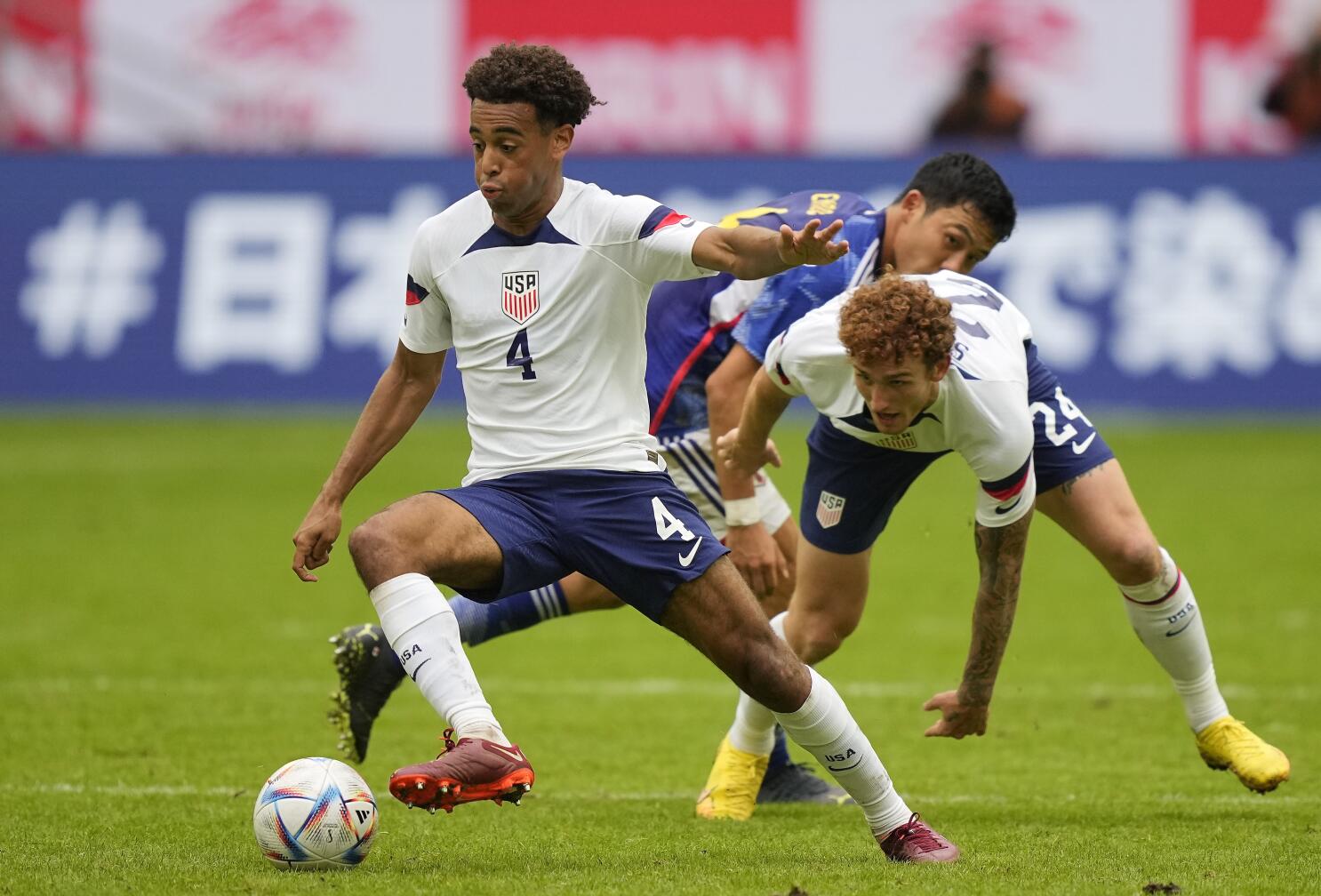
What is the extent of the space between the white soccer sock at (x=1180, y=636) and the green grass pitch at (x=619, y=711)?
330 millimetres

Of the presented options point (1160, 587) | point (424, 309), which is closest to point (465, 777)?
point (424, 309)

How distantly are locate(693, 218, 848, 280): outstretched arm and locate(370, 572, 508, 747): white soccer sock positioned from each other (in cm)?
118

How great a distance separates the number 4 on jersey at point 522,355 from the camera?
5.39 m

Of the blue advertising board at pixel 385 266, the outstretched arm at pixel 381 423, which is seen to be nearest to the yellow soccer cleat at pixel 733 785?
the outstretched arm at pixel 381 423

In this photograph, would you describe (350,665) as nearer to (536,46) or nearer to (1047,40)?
(536,46)

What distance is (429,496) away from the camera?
17.2 feet

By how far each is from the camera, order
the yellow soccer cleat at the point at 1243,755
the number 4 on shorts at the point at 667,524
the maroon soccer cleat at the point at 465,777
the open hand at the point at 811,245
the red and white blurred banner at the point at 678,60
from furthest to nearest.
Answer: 1. the red and white blurred banner at the point at 678,60
2. the yellow soccer cleat at the point at 1243,755
3. the number 4 on shorts at the point at 667,524
4. the open hand at the point at 811,245
5. the maroon soccer cleat at the point at 465,777

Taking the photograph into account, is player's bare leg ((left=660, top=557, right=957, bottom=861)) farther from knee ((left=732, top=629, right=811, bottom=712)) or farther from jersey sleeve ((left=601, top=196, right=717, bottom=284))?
jersey sleeve ((left=601, top=196, right=717, bottom=284))

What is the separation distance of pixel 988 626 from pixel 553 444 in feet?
4.86

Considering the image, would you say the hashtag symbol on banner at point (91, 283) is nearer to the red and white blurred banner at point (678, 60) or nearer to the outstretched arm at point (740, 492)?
the red and white blurred banner at point (678, 60)

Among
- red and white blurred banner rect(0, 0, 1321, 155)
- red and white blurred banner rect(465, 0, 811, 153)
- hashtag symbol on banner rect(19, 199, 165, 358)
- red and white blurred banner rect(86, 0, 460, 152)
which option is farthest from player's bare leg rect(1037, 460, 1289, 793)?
red and white blurred banner rect(86, 0, 460, 152)

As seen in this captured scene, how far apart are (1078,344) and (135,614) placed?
9.11 m

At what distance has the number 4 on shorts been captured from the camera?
5270 mm

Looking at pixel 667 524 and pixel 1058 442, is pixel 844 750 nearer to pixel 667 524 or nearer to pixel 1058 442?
pixel 667 524
